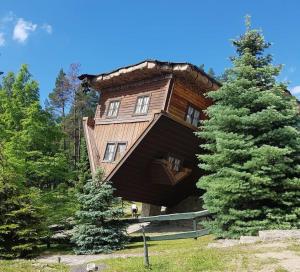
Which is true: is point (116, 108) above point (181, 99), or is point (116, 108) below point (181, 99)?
below

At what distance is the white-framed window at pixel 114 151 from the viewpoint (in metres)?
22.1

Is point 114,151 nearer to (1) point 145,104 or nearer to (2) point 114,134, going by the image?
(2) point 114,134

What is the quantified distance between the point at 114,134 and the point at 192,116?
14.8ft

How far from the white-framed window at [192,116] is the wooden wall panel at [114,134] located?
2.45 m

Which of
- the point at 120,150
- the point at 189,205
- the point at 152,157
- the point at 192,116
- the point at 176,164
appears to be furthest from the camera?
the point at 189,205

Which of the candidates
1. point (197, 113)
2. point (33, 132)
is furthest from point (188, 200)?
point (33, 132)

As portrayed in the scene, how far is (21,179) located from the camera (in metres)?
19.5

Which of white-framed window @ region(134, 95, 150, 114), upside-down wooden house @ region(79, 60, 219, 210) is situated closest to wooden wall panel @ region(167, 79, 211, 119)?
upside-down wooden house @ region(79, 60, 219, 210)

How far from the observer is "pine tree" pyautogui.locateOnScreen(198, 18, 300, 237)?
50.1ft

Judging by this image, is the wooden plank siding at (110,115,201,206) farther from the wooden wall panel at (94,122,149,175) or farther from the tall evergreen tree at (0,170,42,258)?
the tall evergreen tree at (0,170,42,258)

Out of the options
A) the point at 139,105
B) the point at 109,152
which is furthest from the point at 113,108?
the point at 109,152

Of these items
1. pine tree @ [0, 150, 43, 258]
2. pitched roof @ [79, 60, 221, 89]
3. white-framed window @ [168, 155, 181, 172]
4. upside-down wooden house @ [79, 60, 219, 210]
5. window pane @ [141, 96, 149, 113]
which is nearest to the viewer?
pine tree @ [0, 150, 43, 258]

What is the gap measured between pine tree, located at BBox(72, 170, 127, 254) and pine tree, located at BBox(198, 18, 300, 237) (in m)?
4.36

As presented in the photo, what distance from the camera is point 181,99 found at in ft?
70.2
